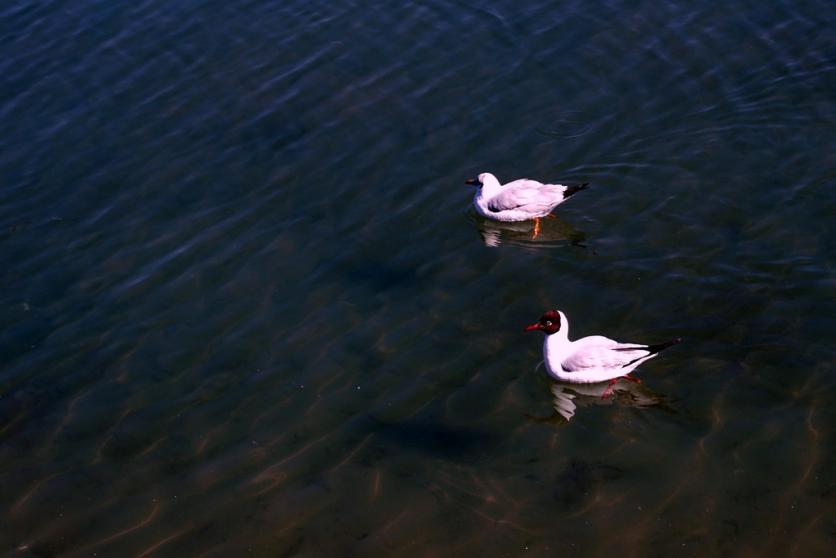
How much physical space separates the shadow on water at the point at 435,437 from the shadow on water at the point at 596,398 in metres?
0.70

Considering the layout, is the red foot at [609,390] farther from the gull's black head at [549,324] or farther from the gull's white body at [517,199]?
the gull's white body at [517,199]

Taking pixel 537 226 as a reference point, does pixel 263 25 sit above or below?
above

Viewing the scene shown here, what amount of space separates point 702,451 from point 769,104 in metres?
7.55

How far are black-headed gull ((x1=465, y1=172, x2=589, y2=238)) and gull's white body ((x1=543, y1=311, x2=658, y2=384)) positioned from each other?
9.09 ft

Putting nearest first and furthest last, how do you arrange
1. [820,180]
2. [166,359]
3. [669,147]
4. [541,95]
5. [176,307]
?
[166,359] → [176,307] → [820,180] → [669,147] → [541,95]

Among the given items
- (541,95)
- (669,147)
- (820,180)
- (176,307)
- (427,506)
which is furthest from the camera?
(541,95)

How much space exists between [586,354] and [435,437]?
6.57ft

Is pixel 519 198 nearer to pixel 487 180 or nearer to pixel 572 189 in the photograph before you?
pixel 487 180

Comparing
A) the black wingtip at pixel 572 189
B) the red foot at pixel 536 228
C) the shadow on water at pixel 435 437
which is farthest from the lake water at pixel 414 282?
the black wingtip at pixel 572 189

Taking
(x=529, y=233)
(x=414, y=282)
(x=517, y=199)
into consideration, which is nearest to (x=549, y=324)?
(x=414, y=282)

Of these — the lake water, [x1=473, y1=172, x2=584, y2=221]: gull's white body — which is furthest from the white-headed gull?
[x1=473, y1=172, x2=584, y2=221]: gull's white body

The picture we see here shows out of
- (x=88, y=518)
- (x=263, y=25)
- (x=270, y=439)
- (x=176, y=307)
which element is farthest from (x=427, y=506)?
(x=263, y=25)

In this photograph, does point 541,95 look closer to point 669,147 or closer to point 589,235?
point 669,147

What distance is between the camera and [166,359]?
12.1 metres
